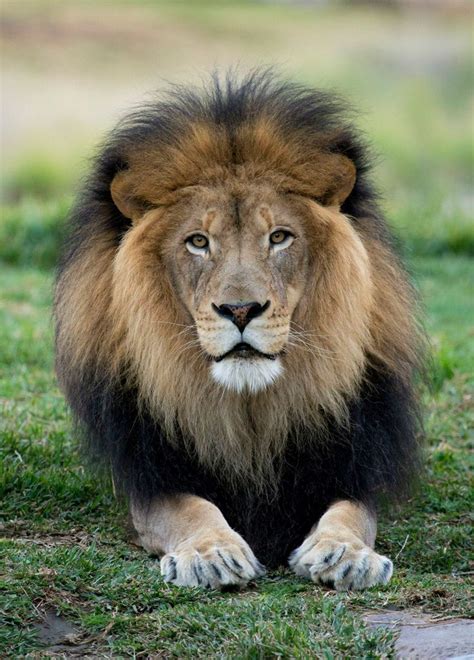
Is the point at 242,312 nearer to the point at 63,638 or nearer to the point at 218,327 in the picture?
the point at 218,327

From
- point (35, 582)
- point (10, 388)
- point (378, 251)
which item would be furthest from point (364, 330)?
point (10, 388)

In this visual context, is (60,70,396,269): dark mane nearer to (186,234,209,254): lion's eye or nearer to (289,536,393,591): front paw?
(186,234,209,254): lion's eye

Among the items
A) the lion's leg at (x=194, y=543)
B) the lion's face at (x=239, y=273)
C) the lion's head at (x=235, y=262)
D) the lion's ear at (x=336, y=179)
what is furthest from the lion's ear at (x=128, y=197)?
the lion's leg at (x=194, y=543)

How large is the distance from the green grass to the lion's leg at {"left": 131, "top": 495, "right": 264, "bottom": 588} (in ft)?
0.20

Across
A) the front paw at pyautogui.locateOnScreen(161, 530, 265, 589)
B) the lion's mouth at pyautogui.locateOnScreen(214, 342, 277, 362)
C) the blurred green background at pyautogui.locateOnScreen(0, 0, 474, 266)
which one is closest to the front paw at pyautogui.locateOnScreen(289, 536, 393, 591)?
the front paw at pyautogui.locateOnScreen(161, 530, 265, 589)

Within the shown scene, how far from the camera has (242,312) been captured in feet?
13.1

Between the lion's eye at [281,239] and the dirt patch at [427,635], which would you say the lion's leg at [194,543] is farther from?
the lion's eye at [281,239]

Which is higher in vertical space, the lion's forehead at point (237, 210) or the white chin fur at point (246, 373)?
the lion's forehead at point (237, 210)

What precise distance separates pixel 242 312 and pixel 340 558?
31.7 inches

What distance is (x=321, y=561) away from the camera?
13.4ft

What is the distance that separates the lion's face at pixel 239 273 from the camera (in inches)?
160

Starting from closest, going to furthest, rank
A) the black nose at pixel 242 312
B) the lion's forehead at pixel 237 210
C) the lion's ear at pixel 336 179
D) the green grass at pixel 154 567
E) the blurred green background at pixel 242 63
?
1. the green grass at pixel 154 567
2. the black nose at pixel 242 312
3. the lion's forehead at pixel 237 210
4. the lion's ear at pixel 336 179
5. the blurred green background at pixel 242 63

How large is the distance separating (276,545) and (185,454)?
431 millimetres

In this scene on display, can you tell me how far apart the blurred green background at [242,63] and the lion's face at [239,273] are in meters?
7.66
